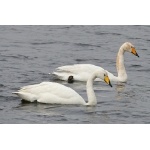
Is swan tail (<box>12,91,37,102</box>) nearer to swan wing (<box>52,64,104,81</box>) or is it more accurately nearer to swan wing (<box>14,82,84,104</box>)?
swan wing (<box>14,82,84,104</box>)

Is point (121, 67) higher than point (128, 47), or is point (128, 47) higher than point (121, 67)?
point (128, 47)

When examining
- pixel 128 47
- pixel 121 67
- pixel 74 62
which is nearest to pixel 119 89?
pixel 121 67

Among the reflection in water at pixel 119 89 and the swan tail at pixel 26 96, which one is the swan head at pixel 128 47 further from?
the swan tail at pixel 26 96

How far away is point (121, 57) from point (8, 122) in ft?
19.3

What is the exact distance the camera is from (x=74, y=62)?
2062cm

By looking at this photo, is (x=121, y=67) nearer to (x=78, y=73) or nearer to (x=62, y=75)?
(x=78, y=73)

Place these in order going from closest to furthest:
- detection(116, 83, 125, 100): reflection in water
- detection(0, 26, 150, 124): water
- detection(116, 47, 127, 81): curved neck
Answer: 1. detection(0, 26, 150, 124): water
2. detection(116, 83, 125, 100): reflection in water
3. detection(116, 47, 127, 81): curved neck

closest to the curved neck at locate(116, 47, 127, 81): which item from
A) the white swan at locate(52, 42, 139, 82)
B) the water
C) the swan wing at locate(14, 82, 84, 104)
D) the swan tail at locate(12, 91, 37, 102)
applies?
the white swan at locate(52, 42, 139, 82)

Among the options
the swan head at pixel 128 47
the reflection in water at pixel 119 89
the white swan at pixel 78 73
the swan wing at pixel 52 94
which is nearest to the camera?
the swan wing at pixel 52 94

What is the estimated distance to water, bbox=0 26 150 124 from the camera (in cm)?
1585

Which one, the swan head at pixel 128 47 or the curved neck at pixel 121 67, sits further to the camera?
the swan head at pixel 128 47

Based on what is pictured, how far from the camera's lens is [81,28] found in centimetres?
2347

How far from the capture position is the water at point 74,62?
15852 millimetres

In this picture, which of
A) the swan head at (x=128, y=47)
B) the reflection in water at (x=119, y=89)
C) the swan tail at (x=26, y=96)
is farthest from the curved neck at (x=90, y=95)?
the swan head at (x=128, y=47)
